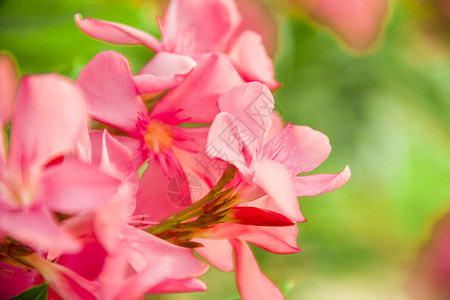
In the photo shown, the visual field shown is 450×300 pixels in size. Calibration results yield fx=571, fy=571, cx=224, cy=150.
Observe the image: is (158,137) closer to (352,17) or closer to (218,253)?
(218,253)

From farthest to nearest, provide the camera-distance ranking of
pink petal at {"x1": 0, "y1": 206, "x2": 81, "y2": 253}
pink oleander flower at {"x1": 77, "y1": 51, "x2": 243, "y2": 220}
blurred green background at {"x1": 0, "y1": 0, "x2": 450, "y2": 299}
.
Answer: blurred green background at {"x1": 0, "y1": 0, "x2": 450, "y2": 299} < pink oleander flower at {"x1": 77, "y1": 51, "x2": 243, "y2": 220} < pink petal at {"x1": 0, "y1": 206, "x2": 81, "y2": 253}

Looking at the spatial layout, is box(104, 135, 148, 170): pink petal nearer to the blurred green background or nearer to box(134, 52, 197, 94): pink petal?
box(134, 52, 197, 94): pink petal

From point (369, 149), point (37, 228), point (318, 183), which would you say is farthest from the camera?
point (369, 149)

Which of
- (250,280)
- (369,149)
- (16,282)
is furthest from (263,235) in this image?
(369,149)

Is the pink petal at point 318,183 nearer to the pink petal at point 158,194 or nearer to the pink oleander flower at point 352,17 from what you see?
the pink petal at point 158,194

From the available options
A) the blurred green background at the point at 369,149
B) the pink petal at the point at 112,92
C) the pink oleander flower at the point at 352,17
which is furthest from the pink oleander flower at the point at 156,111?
the pink oleander flower at the point at 352,17

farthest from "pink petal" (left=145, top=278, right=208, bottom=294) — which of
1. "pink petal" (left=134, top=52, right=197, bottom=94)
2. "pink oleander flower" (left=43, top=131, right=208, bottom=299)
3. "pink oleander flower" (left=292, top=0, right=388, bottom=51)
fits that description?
"pink oleander flower" (left=292, top=0, right=388, bottom=51)
